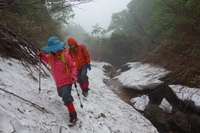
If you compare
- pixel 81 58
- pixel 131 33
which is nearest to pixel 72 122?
pixel 81 58

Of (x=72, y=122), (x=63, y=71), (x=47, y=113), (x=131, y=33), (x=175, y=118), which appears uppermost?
(x=131, y=33)

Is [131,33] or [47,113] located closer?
[47,113]

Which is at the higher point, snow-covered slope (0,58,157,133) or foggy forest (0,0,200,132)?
foggy forest (0,0,200,132)

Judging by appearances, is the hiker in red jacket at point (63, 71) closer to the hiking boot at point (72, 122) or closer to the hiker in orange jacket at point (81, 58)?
the hiking boot at point (72, 122)

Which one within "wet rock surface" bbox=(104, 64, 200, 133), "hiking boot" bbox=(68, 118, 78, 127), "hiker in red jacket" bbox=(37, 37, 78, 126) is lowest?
"wet rock surface" bbox=(104, 64, 200, 133)

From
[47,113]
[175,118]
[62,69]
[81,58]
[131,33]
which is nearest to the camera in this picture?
[47,113]

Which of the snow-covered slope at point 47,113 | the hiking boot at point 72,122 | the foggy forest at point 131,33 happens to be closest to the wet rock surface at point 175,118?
the snow-covered slope at point 47,113

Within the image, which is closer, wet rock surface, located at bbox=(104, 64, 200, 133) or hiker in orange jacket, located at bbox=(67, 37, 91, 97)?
wet rock surface, located at bbox=(104, 64, 200, 133)

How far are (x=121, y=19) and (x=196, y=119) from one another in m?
32.6

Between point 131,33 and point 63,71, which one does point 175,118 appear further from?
point 131,33

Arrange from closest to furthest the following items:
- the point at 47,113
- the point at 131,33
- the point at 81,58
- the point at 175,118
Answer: the point at 47,113 < the point at 175,118 < the point at 81,58 < the point at 131,33

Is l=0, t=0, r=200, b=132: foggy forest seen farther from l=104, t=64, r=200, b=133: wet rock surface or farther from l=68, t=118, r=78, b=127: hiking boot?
l=68, t=118, r=78, b=127: hiking boot

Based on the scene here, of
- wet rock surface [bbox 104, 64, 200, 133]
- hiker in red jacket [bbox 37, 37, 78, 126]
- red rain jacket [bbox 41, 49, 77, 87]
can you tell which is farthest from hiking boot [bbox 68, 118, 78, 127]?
wet rock surface [bbox 104, 64, 200, 133]

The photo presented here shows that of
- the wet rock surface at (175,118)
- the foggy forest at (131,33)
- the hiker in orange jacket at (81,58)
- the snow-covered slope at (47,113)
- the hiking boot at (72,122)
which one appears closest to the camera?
the snow-covered slope at (47,113)
